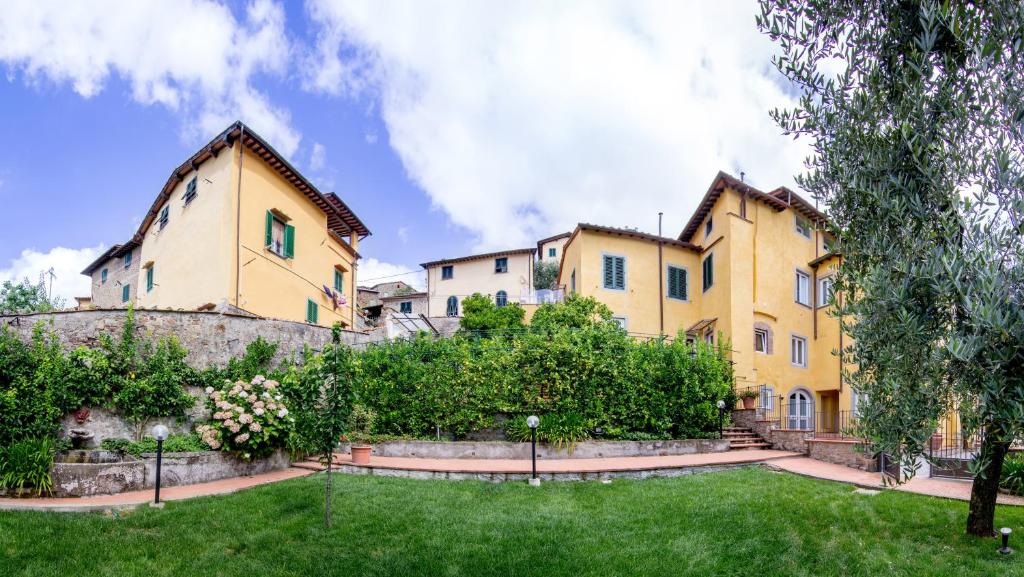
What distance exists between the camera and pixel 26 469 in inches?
408

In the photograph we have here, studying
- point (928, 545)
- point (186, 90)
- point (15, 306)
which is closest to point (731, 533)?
point (928, 545)

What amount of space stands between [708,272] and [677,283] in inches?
53.4

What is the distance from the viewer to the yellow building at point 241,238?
64.3ft

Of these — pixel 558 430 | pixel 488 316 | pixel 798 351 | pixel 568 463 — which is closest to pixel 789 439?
pixel 558 430

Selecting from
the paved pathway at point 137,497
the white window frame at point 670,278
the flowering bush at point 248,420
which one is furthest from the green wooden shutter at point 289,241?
the white window frame at point 670,278

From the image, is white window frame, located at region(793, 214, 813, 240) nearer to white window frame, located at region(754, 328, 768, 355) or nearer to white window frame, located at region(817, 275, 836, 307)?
white window frame, located at region(817, 275, 836, 307)

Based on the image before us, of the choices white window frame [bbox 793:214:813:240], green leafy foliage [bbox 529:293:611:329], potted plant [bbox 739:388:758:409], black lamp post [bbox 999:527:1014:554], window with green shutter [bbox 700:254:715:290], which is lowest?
black lamp post [bbox 999:527:1014:554]

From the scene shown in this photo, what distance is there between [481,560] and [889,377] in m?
5.03

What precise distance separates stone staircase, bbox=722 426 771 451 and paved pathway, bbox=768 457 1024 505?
1634mm

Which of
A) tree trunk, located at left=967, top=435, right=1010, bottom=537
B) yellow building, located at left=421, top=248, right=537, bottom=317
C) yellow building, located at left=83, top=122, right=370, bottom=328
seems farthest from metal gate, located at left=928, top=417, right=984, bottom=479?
yellow building, located at left=421, top=248, right=537, bottom=317

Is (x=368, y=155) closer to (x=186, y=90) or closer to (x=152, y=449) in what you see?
(x=186, y=90)

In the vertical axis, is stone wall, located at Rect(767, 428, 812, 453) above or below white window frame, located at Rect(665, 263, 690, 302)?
below

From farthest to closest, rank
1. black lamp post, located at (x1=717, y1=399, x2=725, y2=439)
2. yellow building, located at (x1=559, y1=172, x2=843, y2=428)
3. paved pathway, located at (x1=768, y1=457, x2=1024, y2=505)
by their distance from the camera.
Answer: yellow building, located at (x1=559, y1=172, x2=843, y2=428)
black lamp post, located at (x1=717, y1=399, x2=725, y2=439)
paved pathway, located at (x1=768, y1=457, x2=1024, y2=505)

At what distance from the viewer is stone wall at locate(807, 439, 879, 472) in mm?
13391
